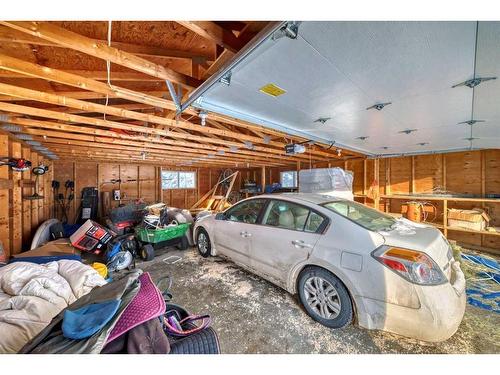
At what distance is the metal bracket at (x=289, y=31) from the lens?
925 mm

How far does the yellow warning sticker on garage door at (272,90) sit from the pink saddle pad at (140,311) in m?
1.71

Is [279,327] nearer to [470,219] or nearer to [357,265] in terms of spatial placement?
[357,265]

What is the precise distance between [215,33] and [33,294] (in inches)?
89.8

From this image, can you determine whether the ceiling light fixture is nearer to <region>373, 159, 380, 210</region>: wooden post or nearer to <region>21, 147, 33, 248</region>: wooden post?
<region>373, 159, 380, 210</region>: wooden post

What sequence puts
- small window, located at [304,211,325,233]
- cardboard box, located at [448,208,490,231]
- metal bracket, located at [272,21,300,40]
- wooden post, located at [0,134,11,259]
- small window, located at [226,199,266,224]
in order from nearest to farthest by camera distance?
1. metal bracket, located at [272,21,300,40]
2. small window, located at [304,211,325,233]
3. small window, located at [226,199,266,224]
4. wooden post, located at [0,134,11,259]
5. cardboard box, located at [448,208,490,231]

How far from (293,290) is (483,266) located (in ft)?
12.9

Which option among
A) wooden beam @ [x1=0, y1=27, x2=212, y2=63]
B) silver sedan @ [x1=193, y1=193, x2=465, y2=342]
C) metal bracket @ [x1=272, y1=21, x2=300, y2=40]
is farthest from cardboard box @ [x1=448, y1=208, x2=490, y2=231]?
wooden beam @ [x1=0, y1=27, x2=212, y2=63]

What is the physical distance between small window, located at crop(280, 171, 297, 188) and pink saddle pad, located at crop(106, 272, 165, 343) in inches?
284

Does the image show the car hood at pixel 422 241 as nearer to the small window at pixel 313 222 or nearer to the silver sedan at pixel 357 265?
the silver sedan at pixel 357 265

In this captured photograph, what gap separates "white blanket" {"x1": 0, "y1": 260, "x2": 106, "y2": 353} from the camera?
3.53 ft

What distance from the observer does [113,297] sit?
0.95 meters
